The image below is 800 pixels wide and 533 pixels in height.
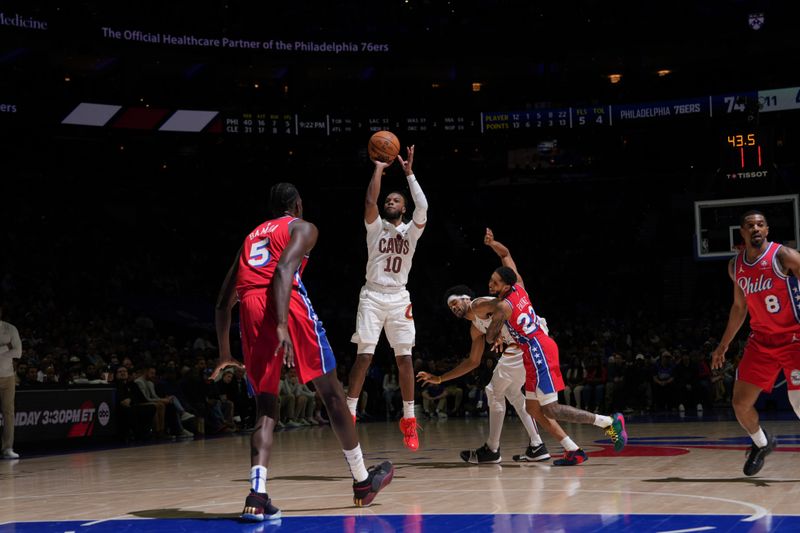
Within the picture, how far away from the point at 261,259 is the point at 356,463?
1.26 m

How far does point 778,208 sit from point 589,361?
15.9 ft

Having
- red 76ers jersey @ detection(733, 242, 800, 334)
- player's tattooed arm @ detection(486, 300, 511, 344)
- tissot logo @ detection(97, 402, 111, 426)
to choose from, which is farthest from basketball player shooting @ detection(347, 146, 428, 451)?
tissot logo @ detection(97, 402, 111, 426)

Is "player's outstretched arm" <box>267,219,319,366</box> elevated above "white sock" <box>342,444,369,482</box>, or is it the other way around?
"player's outstretched arm" <box>267,219,319,366</box>

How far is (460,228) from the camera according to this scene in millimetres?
31641

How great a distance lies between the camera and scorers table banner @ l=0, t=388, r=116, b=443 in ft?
41.2

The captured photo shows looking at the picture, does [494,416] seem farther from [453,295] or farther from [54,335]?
[54,335]

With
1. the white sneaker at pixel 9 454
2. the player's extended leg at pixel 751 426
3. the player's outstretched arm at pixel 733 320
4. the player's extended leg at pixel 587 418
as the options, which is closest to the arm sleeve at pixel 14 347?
the white sneaker at pixel 9 454

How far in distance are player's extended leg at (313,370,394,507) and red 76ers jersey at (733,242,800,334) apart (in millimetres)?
2772

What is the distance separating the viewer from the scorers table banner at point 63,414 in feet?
41.2

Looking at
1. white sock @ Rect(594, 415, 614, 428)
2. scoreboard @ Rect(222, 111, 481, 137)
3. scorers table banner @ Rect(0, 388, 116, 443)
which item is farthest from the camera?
scoreboard @ Rect(222, 111, 481, 137)

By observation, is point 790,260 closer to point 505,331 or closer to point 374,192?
point 505,331

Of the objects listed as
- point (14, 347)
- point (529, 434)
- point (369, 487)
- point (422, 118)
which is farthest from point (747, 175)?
point (369, 487)

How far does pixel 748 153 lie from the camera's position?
17688mm

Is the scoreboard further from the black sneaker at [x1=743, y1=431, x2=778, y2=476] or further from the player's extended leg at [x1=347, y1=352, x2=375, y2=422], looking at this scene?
the black sneaker at [x1=743, y1=431, x2=778, y2=476]
